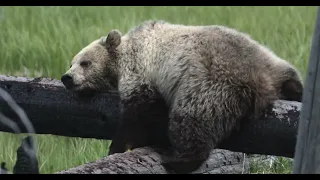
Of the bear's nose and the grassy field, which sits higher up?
the grassy field

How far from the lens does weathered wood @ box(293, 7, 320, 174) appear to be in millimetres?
2980

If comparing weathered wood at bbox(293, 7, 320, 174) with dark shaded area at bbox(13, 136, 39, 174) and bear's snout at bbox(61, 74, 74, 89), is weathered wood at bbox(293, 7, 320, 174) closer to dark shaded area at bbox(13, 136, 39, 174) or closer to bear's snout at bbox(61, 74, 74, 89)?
dark shaded area at bbox(13, 136, 39, 174)

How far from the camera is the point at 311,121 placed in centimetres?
303

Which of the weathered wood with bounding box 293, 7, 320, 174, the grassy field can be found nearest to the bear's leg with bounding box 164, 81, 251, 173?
the grassy field

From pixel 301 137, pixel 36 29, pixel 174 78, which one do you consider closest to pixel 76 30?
pixel 36 29

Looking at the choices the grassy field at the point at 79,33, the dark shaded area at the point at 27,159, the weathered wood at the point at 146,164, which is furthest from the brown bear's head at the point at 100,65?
the dark shaded area at the point at 27,159

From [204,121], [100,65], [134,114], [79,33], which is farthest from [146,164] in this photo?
[79,33]

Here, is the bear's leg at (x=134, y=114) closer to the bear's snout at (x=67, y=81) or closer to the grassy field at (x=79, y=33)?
the bear's snout at (x=67, y=81)

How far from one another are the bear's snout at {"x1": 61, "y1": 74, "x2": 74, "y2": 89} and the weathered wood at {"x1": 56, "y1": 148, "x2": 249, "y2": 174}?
0.73 metres

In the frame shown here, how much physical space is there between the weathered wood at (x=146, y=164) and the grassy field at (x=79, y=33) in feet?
1.50

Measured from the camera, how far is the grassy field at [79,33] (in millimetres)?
5543

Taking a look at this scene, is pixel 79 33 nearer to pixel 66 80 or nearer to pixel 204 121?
pixel 66 80

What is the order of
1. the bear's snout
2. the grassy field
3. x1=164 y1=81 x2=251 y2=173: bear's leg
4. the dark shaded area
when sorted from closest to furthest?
the dark shaded area
x1=164 y1=81 x2=251 y2=173: bear's leg
the bear's snout
the grassy field
